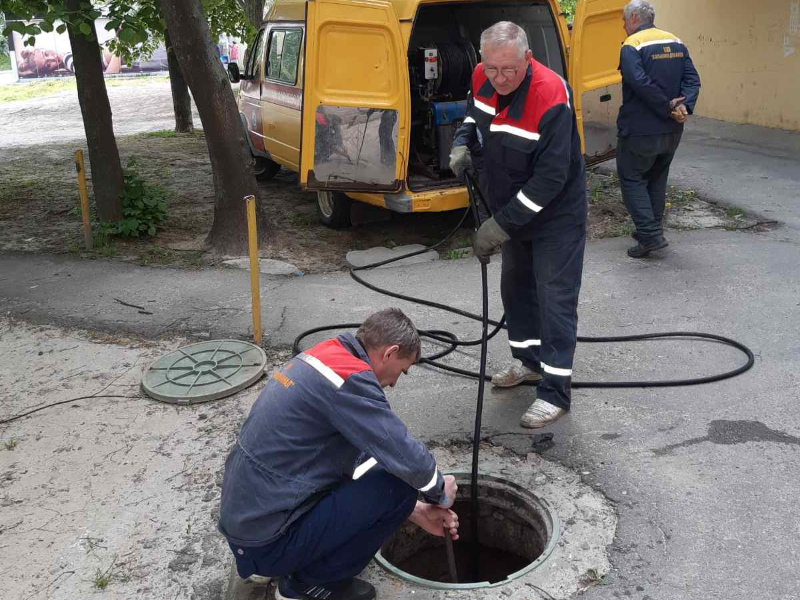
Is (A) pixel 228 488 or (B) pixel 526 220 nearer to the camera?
(A) pixel 228 488

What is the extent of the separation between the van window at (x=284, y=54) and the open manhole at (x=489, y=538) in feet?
17.7

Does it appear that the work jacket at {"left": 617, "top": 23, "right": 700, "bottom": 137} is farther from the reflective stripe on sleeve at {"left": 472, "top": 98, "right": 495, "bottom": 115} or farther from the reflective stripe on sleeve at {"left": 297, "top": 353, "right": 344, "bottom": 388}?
the reflective stripe on sleeve at {"left": 297, "top": 353, "right": 344, "bottom": 388}

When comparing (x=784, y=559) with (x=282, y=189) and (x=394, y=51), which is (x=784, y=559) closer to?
(x=394, y=51)

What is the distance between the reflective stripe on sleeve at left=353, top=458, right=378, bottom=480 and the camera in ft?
9.09

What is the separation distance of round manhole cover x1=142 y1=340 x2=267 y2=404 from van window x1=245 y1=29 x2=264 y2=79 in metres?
4.73

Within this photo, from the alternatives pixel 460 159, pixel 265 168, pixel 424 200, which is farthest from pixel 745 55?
pixel 460 159

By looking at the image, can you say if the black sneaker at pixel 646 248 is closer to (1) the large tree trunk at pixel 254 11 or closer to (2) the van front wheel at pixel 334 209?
(2) the van front wheel at pixel 334 209

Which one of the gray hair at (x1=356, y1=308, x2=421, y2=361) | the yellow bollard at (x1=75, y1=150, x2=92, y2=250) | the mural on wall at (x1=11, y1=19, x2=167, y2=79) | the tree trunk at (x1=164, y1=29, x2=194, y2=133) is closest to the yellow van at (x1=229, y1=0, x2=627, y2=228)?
the yellow bollard at (x1=75, y1=150, x2=92, y2=250)

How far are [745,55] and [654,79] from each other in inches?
297

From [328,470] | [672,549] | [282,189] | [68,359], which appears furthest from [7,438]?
[282,189]

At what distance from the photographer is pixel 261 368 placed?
4.81 meters

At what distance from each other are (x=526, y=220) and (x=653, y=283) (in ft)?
8.33

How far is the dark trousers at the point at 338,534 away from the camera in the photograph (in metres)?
2.69

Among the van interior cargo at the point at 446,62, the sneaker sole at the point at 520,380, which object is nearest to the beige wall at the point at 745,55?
the van interior cargo at the point at 446,62
